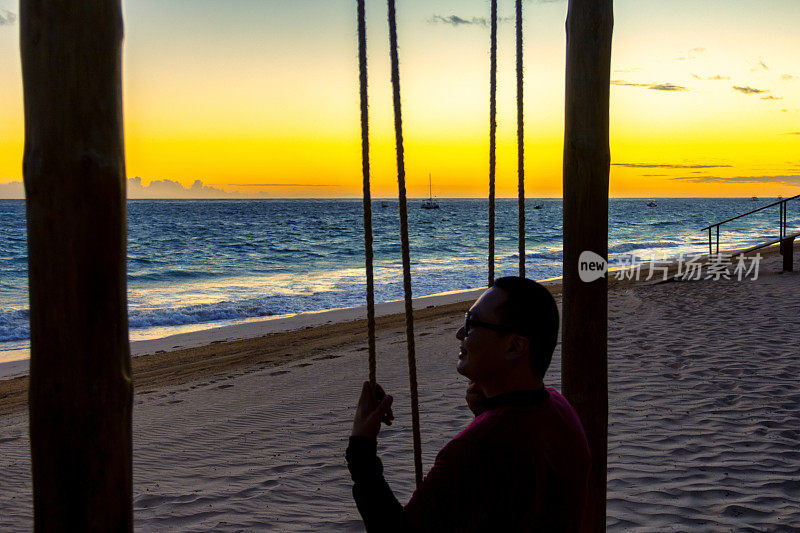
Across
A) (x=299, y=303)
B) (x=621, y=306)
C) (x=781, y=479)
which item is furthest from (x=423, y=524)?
(x=299, y=303)

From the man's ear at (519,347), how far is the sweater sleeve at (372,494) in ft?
1.19

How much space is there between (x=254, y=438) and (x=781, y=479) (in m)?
3.93

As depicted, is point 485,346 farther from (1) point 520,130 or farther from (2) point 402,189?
(1) point 520,130

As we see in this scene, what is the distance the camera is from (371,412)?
162 cm

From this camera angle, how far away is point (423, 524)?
1357 millimetres

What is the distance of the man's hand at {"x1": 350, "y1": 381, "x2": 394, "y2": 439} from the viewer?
156 cm

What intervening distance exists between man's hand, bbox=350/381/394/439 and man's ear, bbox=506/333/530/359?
1.03ft

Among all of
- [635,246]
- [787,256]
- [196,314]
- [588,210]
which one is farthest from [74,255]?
[635,246]

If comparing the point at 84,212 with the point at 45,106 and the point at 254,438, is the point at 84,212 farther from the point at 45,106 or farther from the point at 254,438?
the point at 254,438

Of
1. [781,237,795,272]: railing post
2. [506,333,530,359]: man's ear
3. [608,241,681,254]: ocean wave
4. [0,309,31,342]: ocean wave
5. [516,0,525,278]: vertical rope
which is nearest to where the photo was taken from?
[506,333,530,359]: man's ear

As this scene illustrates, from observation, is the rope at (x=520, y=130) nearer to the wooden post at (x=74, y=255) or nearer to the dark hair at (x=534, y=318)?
the dark hair at (x=534, y=318)

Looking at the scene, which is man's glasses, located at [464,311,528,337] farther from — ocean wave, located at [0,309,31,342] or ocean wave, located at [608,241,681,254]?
ocean wave, located at [608,241,681,254]

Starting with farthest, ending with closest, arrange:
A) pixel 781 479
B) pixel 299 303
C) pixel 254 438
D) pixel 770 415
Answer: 1. pixel 299 303
2. pixel 254 438
3. pixel 770 415
4. pixel 781 479

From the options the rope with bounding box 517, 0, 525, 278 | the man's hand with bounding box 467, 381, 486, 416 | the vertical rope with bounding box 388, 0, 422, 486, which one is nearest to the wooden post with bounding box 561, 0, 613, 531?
the rope with bounding box 517, 0, 525, 278
